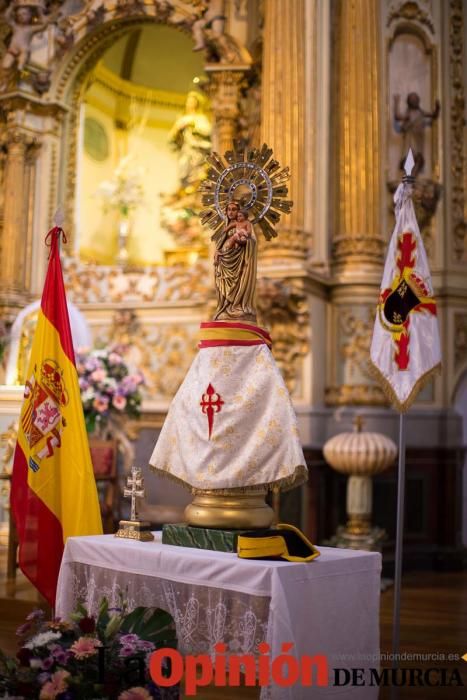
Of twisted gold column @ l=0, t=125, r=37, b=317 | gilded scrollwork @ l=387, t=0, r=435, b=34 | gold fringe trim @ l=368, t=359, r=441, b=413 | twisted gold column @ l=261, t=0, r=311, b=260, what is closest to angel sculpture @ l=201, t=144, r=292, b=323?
gold fringe trim @ l=368, t=359, r=441, b=413

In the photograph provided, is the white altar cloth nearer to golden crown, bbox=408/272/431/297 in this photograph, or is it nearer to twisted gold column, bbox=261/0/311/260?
golden crown, bbox=408/272/431/297

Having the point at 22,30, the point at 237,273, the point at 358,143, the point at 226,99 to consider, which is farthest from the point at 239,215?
the point at 22,30

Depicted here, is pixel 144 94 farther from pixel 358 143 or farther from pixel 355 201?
pixel 355 201

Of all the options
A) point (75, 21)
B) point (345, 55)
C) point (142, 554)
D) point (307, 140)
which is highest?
point (75, 21)

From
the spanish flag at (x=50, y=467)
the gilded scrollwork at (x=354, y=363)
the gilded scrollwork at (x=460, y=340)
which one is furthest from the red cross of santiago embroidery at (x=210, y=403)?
the gilded scrollwork at (x=460, y=340)

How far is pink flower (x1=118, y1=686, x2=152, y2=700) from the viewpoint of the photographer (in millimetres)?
3111

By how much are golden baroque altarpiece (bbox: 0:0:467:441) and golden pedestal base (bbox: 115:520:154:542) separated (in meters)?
3.70

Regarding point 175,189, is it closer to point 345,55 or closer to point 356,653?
point 345,55

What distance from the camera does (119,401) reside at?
7.64 metres

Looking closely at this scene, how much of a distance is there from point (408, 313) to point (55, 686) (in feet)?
8.73

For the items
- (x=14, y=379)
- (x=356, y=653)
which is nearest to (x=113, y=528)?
(x=14, y=379)

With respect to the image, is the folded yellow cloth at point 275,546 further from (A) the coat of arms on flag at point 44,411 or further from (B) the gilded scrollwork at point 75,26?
(B) the gilded scrollwork at point 75,26

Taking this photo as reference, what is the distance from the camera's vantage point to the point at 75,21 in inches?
400

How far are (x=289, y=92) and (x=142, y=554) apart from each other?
18.4 ft
